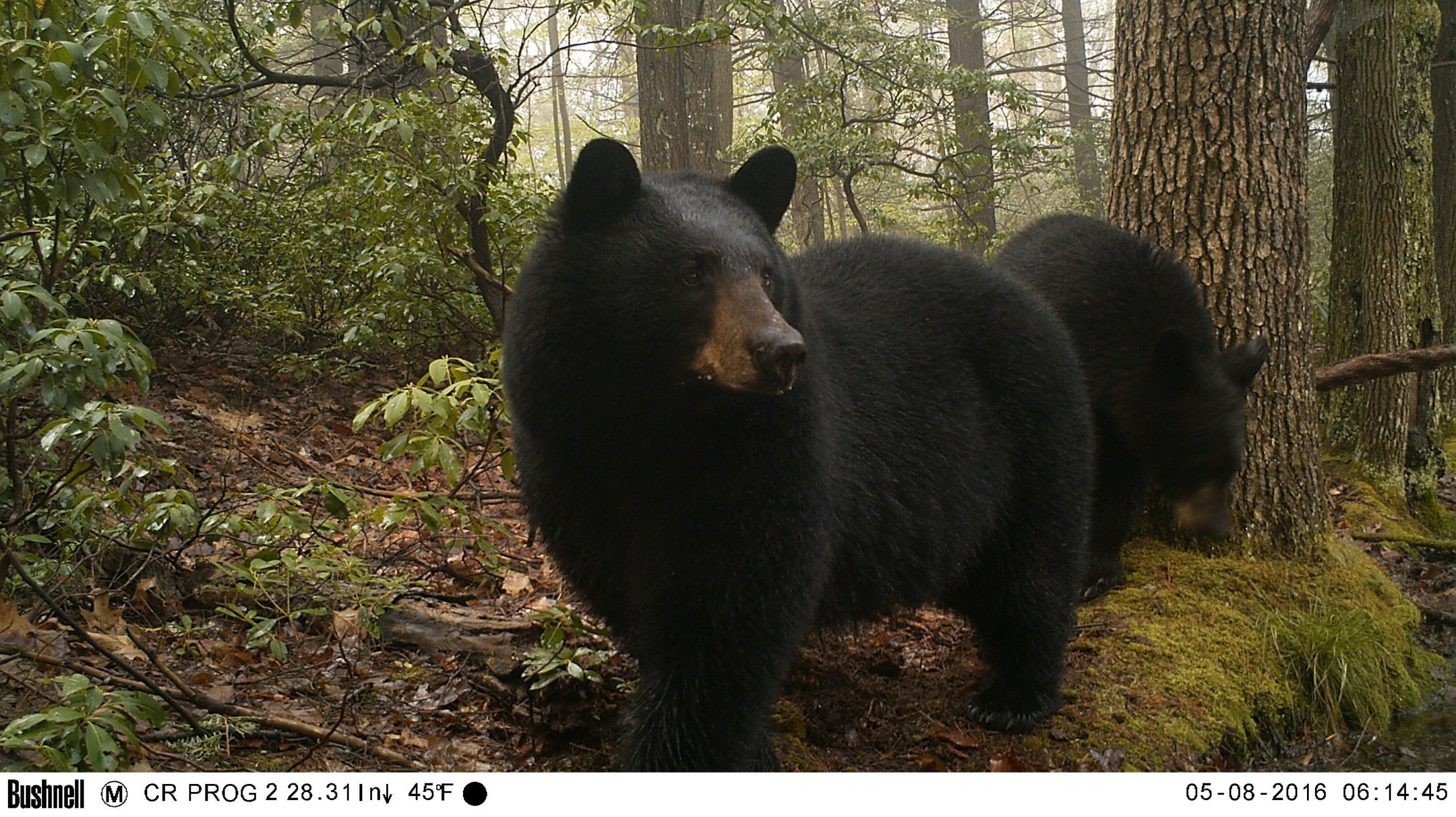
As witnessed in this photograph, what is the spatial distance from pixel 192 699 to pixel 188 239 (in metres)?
2.27

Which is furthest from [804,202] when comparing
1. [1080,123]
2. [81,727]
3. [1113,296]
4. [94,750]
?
[94,750]

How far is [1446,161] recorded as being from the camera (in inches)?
394

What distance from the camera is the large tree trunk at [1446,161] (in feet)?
32.3

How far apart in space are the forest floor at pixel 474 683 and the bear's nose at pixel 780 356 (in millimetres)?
1678

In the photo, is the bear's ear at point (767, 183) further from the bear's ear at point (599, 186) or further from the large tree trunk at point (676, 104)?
the large tree trunk at point (676, 104)

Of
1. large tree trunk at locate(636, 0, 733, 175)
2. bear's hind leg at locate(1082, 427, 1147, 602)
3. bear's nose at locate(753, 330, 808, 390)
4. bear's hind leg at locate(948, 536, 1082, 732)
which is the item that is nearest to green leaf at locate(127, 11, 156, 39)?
bear's nose at locate(753, 330, 808, 390)

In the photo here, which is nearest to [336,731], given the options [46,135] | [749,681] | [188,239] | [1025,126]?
[749,681]

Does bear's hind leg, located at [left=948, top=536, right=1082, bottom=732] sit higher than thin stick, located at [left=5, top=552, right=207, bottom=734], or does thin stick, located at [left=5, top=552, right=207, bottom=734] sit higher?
thin stick, located at [left=5, top=552, right=207, bottom=734]

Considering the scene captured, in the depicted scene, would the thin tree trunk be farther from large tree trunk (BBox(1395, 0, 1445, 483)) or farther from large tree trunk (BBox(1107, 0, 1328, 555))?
large tree trunk (BBox(1107, 0, 1328, 555))

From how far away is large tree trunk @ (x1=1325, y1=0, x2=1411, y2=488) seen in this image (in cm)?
762

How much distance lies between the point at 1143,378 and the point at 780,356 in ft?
10.5

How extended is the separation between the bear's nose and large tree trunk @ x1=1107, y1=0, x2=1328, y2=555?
3480mm

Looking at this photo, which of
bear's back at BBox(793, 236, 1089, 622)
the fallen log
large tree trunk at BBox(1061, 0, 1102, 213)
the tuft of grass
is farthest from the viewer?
large tree trunk at BBox(1061, 0, 1102, 213)

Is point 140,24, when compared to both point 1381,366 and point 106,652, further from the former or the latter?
point 1381,366
